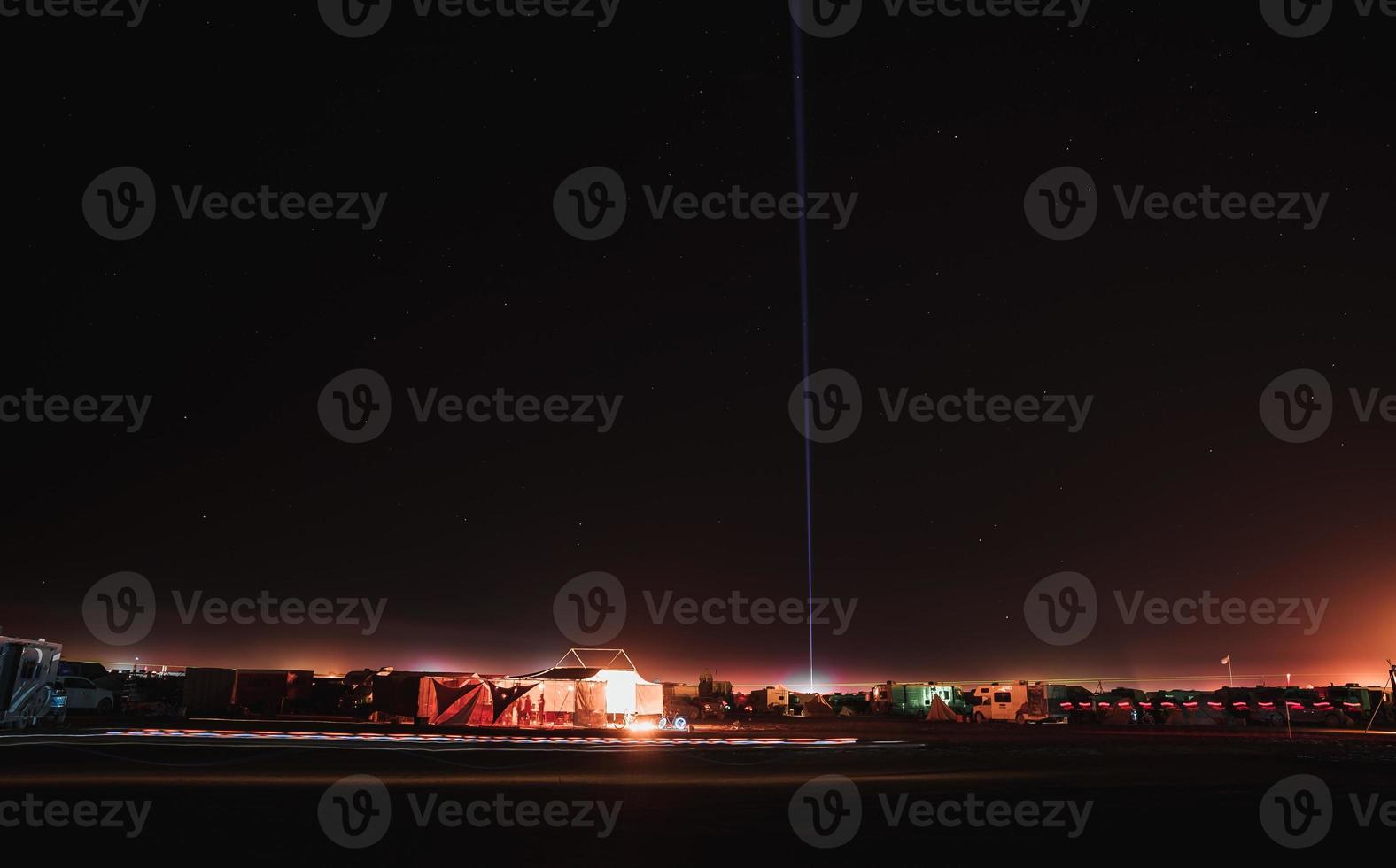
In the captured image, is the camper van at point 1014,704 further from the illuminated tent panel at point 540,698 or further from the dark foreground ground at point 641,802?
the dark foreground ground at point 641,802

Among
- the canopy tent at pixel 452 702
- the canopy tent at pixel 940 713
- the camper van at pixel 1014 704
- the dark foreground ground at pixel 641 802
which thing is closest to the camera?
the dark foreground ground at pixel 641 802

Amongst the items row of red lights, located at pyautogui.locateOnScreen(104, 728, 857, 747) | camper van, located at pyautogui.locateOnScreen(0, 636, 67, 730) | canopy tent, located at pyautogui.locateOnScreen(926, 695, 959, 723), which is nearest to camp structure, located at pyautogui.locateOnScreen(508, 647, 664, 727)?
row of red lights, located at pyautogui.locateOnScreen(104, 728, 857, 747)

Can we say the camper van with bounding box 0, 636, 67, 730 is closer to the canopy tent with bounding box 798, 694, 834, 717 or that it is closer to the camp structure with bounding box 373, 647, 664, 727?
the camp structure with bounding box 373, 647, 664, 727

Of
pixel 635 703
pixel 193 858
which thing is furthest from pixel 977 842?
pixel 635 703

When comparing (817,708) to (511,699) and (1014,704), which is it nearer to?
(1014,704)

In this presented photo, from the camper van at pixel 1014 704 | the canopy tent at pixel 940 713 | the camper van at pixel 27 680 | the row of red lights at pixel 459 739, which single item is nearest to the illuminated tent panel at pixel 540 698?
the row of red lights at pixel 459 739

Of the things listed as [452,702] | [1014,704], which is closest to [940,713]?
[1014,704]

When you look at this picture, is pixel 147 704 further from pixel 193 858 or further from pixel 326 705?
pixel 193 858
